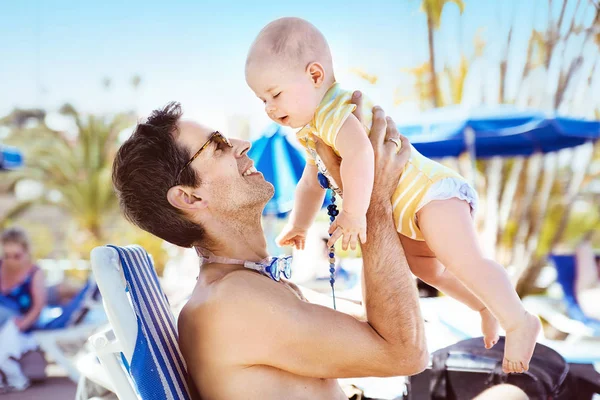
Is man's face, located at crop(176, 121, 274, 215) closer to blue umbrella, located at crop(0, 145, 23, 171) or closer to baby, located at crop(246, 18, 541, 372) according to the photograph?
baby, located at crop(246, 18, 541, 372)

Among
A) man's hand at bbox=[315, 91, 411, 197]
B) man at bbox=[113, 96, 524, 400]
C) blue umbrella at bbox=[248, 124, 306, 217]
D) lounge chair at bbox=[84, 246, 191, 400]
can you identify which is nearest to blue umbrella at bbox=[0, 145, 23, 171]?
blue umbrella at bbox=[248, 124, 306, 217]

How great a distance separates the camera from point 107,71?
72.6 feet

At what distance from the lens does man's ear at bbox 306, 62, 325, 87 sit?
84.0 inches

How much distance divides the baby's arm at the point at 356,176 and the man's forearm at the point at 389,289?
13cm

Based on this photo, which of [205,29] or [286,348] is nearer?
[286,348]

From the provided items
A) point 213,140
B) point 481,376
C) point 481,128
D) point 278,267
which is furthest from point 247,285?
point 481,128

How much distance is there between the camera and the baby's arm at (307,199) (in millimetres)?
2564

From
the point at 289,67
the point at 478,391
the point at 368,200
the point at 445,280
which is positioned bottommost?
the point at 478,391

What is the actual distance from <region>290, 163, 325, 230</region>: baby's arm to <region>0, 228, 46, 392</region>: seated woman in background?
5455mm

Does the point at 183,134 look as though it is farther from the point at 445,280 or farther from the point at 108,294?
the point at 445,280

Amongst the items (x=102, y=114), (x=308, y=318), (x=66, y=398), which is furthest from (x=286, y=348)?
(x=102, y=114)

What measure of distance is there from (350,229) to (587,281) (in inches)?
281

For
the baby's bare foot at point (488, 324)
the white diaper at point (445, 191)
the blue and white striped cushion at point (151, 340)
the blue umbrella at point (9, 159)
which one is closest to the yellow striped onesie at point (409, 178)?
the white diaper at point (445, 191)

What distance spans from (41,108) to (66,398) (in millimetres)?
15626
